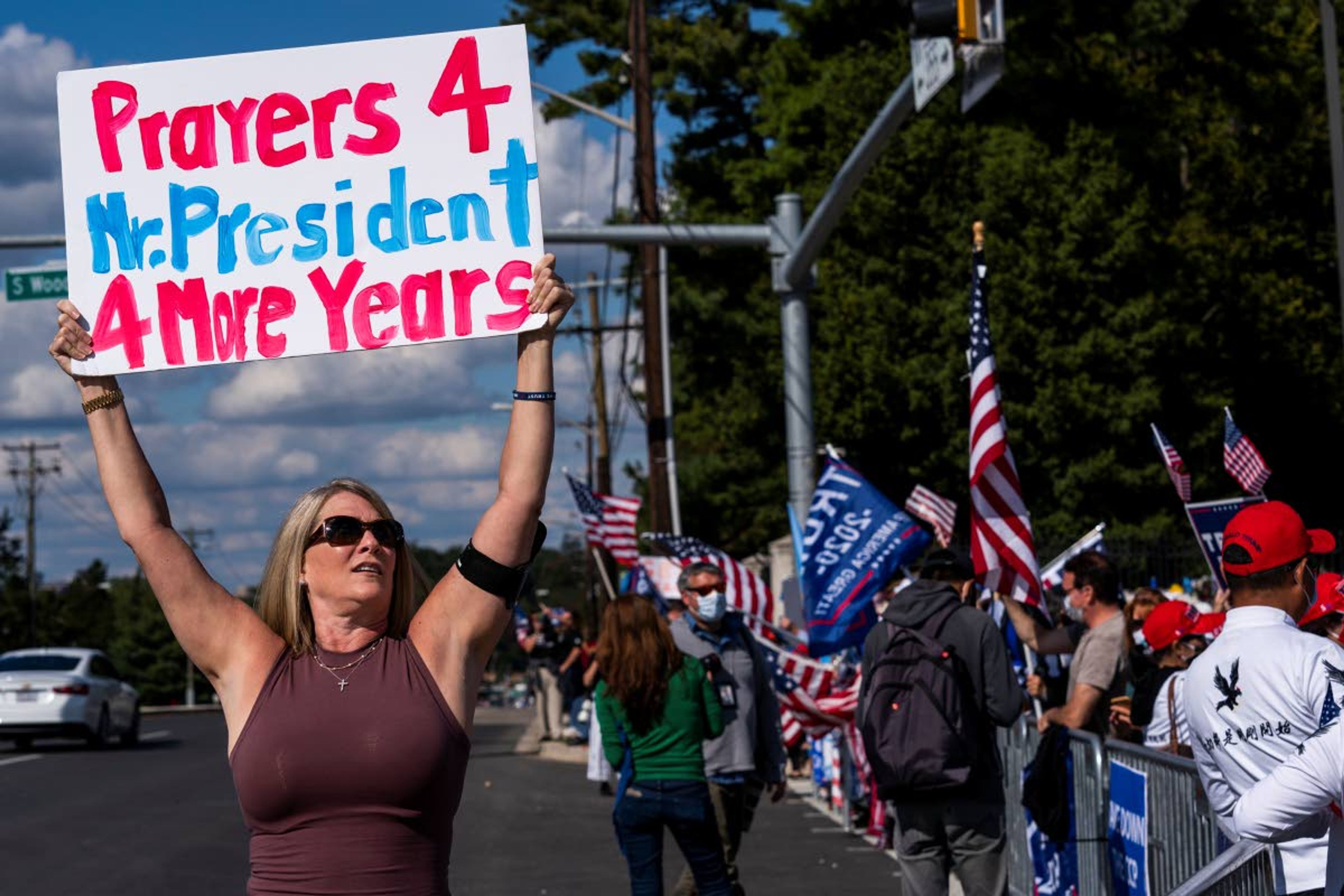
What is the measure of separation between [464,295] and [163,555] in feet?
2.81

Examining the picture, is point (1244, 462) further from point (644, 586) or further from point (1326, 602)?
point (644, 586)

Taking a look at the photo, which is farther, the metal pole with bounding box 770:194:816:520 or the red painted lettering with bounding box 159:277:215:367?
the metal pole with bounding box 770:194:816:520

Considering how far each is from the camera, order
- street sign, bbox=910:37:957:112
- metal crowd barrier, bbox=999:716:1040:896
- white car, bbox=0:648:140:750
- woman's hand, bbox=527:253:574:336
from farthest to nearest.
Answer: white car, bbox=0:648:140:750, metal crowd barrier, bbox=999:716:1040:896, street sign, bbox=910:37:957:112, woman's hand, bbox=527:253:574:336

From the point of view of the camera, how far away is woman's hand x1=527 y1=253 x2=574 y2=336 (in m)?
4.09

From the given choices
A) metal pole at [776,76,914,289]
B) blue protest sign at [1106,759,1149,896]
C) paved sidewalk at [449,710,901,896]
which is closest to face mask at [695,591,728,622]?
blue protest sign at [1106,759,1149,896]

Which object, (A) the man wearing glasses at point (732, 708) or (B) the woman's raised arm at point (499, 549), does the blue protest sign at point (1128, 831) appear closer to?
(A) the man wearing glasses at point (732, 708)

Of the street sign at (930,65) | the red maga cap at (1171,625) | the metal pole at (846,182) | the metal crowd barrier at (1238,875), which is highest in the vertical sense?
the street sign at (930,65)

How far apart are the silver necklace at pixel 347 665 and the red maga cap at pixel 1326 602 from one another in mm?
3979

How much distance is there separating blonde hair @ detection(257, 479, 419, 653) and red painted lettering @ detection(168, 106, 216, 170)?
885mm

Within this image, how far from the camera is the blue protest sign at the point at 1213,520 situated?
11.1 meters

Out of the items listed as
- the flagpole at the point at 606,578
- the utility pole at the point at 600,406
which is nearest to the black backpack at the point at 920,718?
the flagpole at the point at 606,578

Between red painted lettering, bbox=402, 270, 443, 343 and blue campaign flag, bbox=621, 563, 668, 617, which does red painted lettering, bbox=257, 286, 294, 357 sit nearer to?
red painted lettering, bbox=402, 270, 443, 343

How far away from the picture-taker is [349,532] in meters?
3.89

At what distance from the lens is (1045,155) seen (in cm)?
3278
